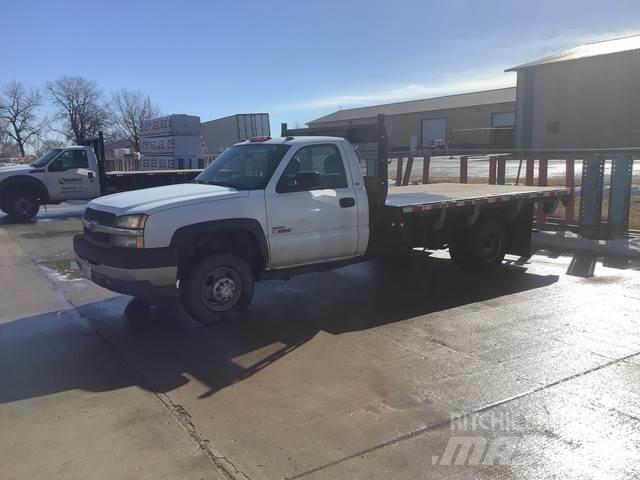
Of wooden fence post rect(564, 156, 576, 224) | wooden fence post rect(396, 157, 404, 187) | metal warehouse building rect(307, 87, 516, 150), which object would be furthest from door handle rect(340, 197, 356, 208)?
metal warehouse building rect(307, 87, 516, 150)

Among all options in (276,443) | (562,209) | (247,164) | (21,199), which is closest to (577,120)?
(562,209)

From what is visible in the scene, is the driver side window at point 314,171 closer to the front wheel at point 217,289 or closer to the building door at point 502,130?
the front wheel at point 217,289

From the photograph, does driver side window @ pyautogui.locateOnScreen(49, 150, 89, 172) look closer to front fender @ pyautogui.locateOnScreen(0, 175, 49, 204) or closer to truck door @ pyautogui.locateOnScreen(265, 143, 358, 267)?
front fender @ pyautogui.locateOnScreen(0, 175, 49, 204)

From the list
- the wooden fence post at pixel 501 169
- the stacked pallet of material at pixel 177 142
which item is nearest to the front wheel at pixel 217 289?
the wooden fence post at pixel 501 169

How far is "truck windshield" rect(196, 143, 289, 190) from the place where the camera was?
652 cm

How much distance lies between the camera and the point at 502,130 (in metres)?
57.7

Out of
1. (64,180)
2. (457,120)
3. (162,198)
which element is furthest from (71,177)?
(457,120)

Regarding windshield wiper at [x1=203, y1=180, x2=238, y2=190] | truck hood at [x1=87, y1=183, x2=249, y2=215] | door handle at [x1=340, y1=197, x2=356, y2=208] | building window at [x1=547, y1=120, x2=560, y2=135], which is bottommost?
→ door handle at [x1=340, y1=197, x2=356, y2=208]

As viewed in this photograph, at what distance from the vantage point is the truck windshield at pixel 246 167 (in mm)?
6516

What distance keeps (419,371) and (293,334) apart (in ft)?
5.09

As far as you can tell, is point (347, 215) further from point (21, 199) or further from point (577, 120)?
point (577, 120)

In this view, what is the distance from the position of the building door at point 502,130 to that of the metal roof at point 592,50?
25.6 feet

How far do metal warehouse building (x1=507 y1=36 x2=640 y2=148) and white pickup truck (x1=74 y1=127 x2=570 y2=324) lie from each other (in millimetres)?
40207

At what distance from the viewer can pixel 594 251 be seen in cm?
1045
